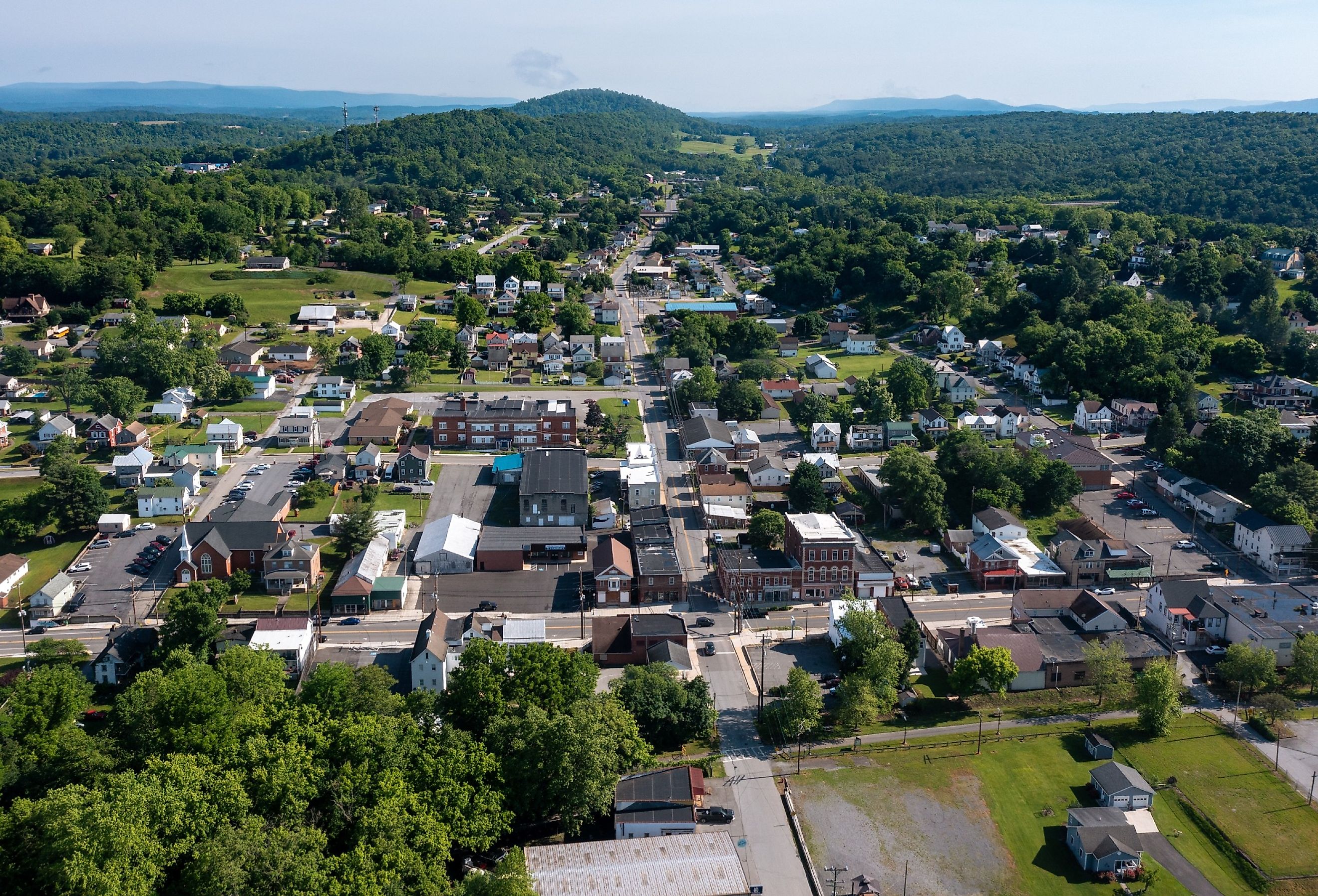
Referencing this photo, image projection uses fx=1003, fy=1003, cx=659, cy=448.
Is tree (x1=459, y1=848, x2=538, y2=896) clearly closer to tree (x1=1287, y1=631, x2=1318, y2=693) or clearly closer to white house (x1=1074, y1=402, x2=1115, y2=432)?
tree (x1=1287, y1=631, x2=1318, y2=693)

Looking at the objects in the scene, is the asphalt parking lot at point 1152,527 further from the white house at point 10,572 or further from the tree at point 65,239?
the tree at point 65,239

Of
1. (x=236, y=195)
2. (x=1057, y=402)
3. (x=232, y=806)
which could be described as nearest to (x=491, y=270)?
(x=236, y=195)

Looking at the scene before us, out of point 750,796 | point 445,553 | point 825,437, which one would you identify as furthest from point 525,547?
point 825,437

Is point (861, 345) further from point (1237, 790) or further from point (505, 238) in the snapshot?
point (505, 238)

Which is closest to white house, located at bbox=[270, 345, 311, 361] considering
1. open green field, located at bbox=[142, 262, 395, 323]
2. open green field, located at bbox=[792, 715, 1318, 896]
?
open green field, located at bbox=[142, 262, 395, 323]

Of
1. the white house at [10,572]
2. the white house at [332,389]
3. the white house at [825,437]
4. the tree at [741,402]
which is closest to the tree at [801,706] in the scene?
the white house at [825,437]

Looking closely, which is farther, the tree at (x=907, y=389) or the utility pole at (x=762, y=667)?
the tree at (x=907, y=389)
